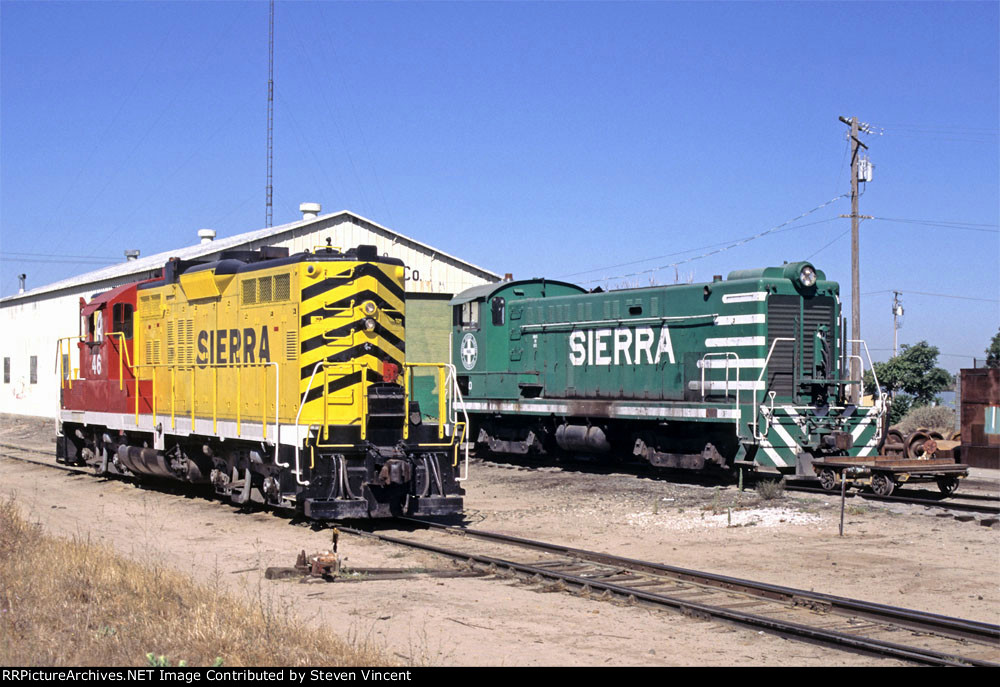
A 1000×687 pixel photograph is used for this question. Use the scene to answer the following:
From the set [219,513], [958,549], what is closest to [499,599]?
[958,549]

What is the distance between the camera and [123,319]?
18.2 meters

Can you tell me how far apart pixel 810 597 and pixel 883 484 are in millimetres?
7544

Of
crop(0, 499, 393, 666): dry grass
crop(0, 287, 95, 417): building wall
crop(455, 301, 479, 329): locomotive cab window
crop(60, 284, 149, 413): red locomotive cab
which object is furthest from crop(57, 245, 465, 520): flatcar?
crop(0, 287, 95, 417): building wall

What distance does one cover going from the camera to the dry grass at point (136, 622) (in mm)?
6371

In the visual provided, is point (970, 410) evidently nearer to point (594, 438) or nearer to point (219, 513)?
point (594, 438)

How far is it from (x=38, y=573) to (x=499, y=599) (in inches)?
161

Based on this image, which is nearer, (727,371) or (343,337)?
(343,337)

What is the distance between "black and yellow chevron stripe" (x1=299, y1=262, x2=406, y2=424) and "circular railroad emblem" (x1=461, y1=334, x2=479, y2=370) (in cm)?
1025

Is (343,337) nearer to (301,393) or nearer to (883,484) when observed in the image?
(301,393)

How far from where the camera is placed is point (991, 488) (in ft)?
56.1

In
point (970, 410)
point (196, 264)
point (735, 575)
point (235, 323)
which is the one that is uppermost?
point (196, 264)

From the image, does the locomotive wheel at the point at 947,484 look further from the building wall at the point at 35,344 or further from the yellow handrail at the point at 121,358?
the building wall at the point at 35,344

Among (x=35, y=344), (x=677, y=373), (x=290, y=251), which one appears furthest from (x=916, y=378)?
(x=35, y=344)

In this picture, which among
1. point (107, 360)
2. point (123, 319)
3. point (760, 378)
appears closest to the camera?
point (760, 378)
